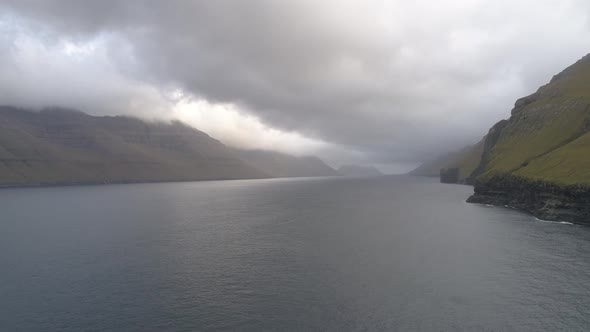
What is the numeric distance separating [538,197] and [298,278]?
Result: 113m

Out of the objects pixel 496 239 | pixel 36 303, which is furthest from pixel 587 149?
pixel 36 303

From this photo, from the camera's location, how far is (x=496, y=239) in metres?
83.9

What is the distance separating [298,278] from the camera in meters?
56.1

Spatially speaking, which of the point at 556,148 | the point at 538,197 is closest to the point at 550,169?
the point at 538,197

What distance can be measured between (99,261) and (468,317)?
6989 centimetres

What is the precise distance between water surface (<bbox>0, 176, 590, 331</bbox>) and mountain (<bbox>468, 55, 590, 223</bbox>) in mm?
12078

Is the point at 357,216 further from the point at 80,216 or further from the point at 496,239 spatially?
the point at 80,216

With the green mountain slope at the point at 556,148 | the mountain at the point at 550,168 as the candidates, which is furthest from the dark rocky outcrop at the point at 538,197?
Answer: the green mountain slope at the point at 556,148

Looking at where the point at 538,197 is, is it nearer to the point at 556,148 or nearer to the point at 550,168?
the point at 550,168

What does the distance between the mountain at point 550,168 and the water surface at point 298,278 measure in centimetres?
1208

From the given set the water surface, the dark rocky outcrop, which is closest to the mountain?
the dark rocky outcrop

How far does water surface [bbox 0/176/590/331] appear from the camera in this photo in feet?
137

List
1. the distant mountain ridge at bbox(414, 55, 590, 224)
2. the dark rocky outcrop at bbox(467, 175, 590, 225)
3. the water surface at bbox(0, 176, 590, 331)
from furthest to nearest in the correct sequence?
the distant mountain ridge at bbox(414, 55, 590, 224)
the dark rocky outcrop at bbox(467, 175, 590, 225)
the water surface at bbox(0, 176, 590, 331)

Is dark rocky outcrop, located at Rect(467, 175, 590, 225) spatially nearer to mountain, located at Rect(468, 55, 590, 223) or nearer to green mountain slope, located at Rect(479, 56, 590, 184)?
mountain, located at Rect(468, 55, 590, 223)
